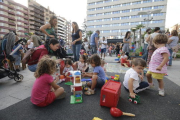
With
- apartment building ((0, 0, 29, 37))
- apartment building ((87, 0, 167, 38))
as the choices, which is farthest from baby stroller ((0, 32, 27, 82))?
apartment building ((0, 0, 29, 37))

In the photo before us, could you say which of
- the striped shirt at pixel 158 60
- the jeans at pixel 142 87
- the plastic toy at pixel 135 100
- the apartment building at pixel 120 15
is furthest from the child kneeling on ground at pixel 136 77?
the apartment building at pixel 120 15

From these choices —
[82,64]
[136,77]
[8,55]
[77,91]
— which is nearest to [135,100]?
[136,77]

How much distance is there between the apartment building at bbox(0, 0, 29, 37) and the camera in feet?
141

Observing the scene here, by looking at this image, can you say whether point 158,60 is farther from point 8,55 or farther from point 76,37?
point 8,55

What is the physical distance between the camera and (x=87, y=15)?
5106cm

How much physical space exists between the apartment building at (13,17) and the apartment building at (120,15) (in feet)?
114

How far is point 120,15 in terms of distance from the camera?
44.9 m

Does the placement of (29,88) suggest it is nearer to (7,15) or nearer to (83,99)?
(83,99)

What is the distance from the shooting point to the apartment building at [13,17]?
4283cm

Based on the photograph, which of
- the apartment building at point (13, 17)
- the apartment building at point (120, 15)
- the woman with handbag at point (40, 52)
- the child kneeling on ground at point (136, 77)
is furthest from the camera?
the apartment building at point (13, 17)

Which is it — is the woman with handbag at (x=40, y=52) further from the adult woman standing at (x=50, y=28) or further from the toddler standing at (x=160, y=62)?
the toddler standing at (x=160, y=62)

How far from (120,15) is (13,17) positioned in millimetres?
51683

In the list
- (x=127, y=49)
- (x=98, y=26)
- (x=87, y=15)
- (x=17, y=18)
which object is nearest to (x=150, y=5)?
(x=98, y=26)

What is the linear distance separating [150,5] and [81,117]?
170 ft
